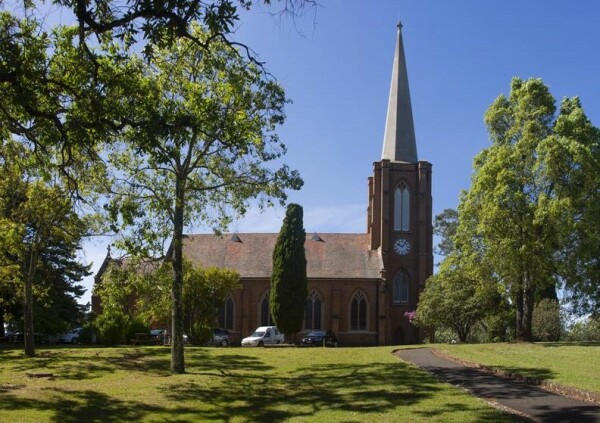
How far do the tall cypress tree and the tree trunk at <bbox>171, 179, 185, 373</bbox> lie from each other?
80.1ft

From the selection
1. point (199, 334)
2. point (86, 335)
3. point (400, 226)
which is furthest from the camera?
point (400, 226)

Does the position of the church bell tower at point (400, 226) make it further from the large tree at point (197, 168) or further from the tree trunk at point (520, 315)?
the large tree at point (197, 168)

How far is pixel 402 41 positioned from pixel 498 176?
112 ft

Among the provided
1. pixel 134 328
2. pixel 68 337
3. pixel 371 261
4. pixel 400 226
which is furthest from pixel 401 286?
pixel 68 337

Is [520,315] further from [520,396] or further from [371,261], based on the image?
[371,261]

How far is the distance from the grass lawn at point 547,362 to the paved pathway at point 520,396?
2.82 feet

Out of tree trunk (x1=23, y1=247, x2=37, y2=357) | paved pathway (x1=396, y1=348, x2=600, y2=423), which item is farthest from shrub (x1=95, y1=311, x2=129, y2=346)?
paved pathway (x1=396, y1=348, x2=600, y2=423)

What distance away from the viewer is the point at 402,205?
192ft

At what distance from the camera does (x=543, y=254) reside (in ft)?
101

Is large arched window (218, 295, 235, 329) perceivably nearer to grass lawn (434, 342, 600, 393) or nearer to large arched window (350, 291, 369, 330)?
large arched window (350, 291, 369, 330)

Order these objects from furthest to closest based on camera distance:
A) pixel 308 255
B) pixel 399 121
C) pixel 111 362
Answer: pixel 399 121, pixel 308 255, pixel 111 362

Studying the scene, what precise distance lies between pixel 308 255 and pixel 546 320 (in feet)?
76.0

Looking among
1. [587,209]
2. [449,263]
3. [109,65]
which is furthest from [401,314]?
[109,65]

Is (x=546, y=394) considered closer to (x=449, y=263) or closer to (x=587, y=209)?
(x=587, y=209)
